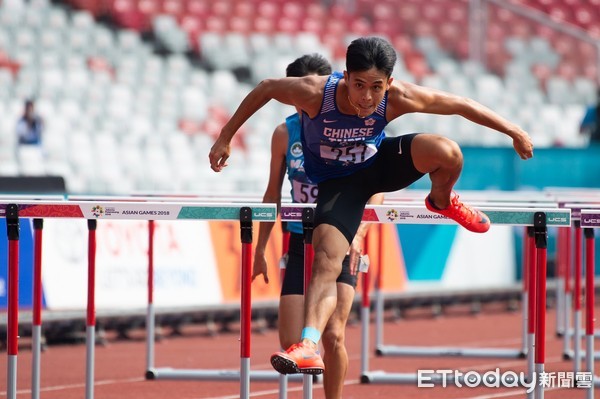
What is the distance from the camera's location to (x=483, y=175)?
17547 millimetres

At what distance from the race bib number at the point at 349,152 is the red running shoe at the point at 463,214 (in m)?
0.41

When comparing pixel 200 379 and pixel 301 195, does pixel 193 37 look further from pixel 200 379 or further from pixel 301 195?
pixel 301 195

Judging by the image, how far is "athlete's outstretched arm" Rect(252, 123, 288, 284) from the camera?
24.3 feet

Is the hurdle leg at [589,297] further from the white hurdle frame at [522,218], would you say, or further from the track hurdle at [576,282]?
the white hurdle frame at [522,218]

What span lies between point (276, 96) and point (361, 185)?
0.67m

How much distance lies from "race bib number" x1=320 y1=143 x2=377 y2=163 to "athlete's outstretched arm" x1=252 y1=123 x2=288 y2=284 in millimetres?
A: 1084

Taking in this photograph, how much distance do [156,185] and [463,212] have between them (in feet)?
29.6

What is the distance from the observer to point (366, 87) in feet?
19.6

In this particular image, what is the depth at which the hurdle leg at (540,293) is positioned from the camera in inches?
271

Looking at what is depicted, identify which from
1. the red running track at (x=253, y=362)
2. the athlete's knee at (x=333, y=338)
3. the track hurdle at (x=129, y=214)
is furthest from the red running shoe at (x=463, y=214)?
the red running track at (x=253, y=362)

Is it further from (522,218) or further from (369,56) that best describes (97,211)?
(522,218)

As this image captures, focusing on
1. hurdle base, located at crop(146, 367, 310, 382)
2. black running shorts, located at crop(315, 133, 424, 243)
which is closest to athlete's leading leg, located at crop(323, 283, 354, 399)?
black running shorts, located at crop(315, 133, 424, 243)

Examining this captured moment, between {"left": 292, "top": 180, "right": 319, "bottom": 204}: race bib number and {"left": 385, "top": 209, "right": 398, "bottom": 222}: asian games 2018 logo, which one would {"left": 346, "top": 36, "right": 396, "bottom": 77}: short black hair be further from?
{"left": 292, "top": 180, "right": 319, "bottom": 204}: race bib number

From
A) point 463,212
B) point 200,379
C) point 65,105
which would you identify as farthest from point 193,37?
point 463,212
